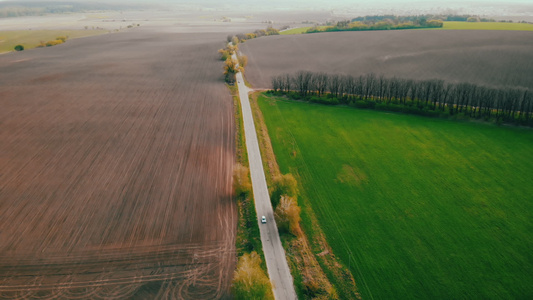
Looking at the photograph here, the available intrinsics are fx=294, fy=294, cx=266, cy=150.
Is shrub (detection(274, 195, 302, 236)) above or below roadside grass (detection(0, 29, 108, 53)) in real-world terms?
below

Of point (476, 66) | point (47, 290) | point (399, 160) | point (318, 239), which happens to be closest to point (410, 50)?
point (476, 66)

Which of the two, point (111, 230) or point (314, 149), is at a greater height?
point (314, 149)

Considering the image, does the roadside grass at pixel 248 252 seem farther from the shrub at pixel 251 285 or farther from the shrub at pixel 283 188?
the shrub at pixel 283 188

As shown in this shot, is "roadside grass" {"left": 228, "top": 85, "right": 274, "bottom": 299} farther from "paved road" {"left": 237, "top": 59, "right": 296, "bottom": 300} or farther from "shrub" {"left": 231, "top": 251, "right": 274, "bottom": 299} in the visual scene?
"paved road" {"left": 237, "top": 59, "right": 296, "bottom": 300}

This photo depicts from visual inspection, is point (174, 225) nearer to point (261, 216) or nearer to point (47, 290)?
point (261, 216)

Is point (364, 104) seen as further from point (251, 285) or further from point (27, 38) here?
point (27, 38)

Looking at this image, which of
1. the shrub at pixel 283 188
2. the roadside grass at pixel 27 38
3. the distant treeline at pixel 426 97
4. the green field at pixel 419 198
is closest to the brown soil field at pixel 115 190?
the shrub at pixel 283 188

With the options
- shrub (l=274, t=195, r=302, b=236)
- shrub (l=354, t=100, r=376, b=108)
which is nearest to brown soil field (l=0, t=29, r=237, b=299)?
shrub (l=274, t=195, r=302, b=236)
